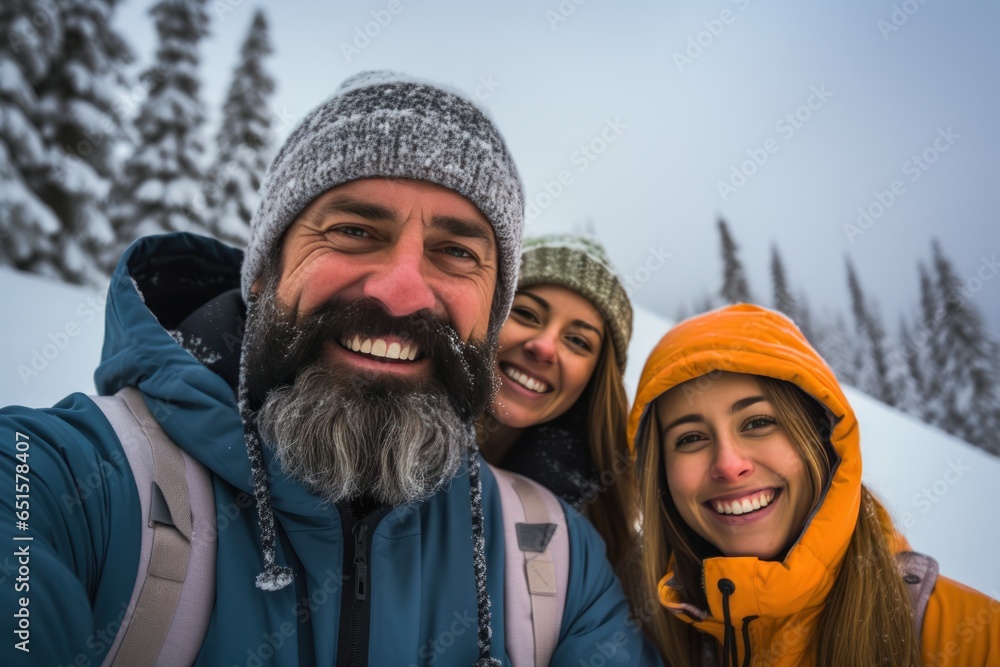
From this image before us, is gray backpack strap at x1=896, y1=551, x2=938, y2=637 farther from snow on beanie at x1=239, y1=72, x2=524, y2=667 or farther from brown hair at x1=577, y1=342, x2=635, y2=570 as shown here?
snow on beanie at x1=239, y1=72, x2=524, y2=667

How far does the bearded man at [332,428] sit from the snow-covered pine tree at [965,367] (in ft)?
103

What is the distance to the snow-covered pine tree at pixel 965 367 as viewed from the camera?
2580cm

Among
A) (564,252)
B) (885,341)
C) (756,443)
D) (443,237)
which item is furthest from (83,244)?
(885,341)

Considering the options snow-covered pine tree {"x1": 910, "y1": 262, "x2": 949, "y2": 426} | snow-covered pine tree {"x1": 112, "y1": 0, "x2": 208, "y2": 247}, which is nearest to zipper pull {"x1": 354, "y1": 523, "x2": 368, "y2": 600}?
snow-covered pine tree {"x1": 112, "y1": 0, "x2": 208, "y2": 247}

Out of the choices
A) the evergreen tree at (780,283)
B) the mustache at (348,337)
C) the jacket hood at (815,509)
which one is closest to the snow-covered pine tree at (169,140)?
the mustache at (348,337)

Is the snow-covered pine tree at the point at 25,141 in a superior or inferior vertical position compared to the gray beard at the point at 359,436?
superior

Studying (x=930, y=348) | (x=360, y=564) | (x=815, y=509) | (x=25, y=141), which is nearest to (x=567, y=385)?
(x=815, y=509)

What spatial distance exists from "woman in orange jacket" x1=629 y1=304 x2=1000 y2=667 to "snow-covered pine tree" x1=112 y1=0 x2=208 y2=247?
58.6 ft

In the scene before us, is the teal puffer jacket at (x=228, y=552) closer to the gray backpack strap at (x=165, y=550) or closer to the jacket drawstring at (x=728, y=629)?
the gray backpack strap at (x=165, y=550)

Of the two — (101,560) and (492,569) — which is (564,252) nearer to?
(492,569)

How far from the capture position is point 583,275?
4.18 metres

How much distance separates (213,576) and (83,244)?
15.1 meters

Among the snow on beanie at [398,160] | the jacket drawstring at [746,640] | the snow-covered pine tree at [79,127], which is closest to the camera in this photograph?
the snow on beanie at [398,160]

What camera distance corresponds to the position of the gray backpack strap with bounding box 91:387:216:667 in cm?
153
